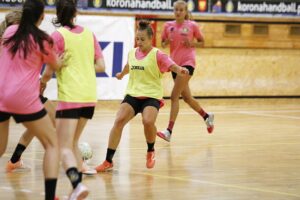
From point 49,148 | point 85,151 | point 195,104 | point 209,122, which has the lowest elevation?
point 209,122

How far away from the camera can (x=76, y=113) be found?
6.69 meters

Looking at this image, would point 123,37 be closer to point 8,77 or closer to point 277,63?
point 277,63

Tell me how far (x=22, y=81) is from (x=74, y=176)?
3.28 feet

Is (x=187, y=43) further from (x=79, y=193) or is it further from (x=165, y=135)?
(x=79, y=193)

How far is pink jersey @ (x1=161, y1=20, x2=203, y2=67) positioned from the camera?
38.7ft

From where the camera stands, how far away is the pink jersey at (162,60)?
829 centimetres

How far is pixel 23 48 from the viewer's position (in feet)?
19.2

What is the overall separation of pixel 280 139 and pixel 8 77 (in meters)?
6.54

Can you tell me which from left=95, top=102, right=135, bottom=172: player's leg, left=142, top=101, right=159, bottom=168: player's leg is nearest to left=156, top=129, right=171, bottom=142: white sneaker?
left=142, top=101, right=159, bottom=168: player's leg

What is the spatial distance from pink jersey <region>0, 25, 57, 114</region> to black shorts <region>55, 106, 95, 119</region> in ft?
2.37

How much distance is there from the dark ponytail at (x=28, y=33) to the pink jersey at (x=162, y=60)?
252cm

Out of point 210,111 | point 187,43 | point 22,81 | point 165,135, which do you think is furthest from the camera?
point 210,111

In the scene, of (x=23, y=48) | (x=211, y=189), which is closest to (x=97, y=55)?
(x=23, y=48)

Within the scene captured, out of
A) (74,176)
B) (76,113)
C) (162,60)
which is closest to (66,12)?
(76,113)
